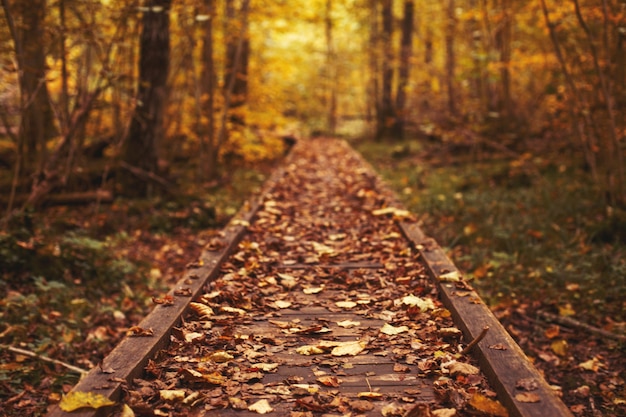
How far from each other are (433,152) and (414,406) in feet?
44.7

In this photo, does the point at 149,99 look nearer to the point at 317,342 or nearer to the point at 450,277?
the point at 450,277

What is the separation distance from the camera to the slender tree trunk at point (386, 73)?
19531 mm

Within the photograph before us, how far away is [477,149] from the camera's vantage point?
13344mm

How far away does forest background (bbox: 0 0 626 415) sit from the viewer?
15.6 feet

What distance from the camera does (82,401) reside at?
7.65 feet

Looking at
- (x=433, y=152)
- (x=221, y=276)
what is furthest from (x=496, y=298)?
(x=433, y=152)

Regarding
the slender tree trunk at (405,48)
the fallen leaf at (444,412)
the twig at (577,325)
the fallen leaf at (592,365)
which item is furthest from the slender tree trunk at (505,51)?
the fallen leaf at (444,412)

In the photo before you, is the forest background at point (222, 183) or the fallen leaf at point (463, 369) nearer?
the fallen leaf at point (463, 369)

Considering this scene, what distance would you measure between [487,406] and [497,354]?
46 centimetres

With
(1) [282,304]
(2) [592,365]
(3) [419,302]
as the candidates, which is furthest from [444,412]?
(2) [592,365]

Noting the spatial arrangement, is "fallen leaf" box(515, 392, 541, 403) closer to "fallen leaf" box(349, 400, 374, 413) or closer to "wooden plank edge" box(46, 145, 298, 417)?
"fallen leaf" box(349, 400, 374, 413)

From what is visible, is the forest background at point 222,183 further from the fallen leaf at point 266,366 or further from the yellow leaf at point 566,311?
the fallen leaf at point 266,366

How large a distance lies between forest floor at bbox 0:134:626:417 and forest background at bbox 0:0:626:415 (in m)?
0.02

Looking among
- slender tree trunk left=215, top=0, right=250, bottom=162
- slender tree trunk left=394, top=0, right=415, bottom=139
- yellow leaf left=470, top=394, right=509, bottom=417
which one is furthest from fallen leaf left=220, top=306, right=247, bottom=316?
slender tree trunk left=394, top=0, right=415, bottom=139
